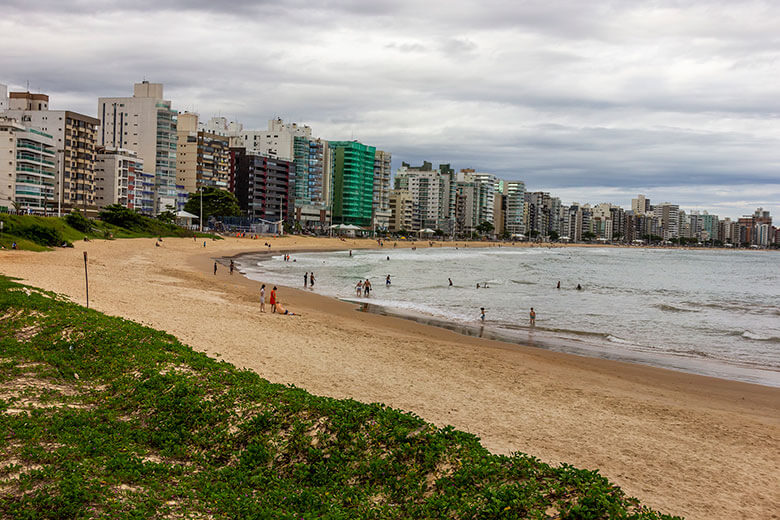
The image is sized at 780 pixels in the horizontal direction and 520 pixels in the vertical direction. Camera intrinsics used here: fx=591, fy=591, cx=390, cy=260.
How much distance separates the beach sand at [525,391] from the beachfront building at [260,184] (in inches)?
4804

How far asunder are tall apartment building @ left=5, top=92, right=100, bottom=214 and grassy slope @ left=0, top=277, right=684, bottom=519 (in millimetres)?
96901

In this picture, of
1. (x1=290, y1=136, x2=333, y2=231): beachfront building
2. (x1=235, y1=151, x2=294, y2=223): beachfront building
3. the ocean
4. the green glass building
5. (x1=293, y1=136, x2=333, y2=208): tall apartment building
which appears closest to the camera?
the ocean

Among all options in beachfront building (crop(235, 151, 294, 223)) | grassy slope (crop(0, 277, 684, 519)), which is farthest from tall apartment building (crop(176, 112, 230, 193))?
grassy slope (crop(0, 277, 684, 519))

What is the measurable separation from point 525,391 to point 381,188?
179m

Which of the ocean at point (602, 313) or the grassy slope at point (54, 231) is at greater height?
the grassy slope at point (54, 231)

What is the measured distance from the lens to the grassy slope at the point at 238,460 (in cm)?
696

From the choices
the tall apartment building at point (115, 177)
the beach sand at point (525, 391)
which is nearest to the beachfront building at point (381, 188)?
the tall apartment building at point (115, 177)

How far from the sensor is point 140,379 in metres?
11.4

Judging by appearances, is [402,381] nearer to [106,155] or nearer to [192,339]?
[192,339]

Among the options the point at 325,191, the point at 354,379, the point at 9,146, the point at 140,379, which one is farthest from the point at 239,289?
the point at 325,191

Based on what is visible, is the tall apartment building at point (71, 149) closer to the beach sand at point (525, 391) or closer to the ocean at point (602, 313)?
the ocean at point (602, 313)

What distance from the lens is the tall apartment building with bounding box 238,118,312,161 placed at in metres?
168

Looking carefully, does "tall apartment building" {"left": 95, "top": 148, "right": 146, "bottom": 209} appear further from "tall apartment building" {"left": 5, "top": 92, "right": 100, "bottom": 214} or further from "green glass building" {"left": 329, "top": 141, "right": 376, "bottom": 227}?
"green glass building" {"left": 329, "top": 141, "right": 376, "bottom": 227}

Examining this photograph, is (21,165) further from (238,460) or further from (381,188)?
(381,188)
